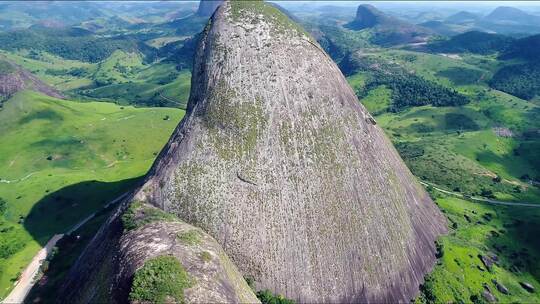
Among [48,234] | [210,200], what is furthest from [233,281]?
[48,234]

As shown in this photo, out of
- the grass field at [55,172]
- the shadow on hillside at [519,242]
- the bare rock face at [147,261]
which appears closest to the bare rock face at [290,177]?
the bare rock face at [147,261]

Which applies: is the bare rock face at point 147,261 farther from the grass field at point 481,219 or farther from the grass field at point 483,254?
the grass field at point 483,254

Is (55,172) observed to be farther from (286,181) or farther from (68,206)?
(286,181)

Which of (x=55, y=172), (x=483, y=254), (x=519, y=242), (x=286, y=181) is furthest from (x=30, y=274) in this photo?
(x=519, y=242)

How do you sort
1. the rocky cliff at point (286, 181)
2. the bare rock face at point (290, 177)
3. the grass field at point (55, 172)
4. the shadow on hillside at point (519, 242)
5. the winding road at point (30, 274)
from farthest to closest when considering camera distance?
1. the grass field at point (55, 172)
2. the shadow on hillside at point (519, 242)
3. the winding road at point (30, 274)
4. the bare rock face at point (290, 177)
5. the rocky cliff at point (286, 181)

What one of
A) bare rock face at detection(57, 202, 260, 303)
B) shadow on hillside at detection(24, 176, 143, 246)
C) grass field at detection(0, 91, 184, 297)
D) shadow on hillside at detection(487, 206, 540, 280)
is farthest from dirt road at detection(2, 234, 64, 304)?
shadow on hillside at detection(487, 206, 540, 280)

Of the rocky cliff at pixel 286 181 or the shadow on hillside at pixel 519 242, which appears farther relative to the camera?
the shadow on hillside at pixel 519 242

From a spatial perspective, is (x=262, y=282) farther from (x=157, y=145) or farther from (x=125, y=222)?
(x=157, y=145)
